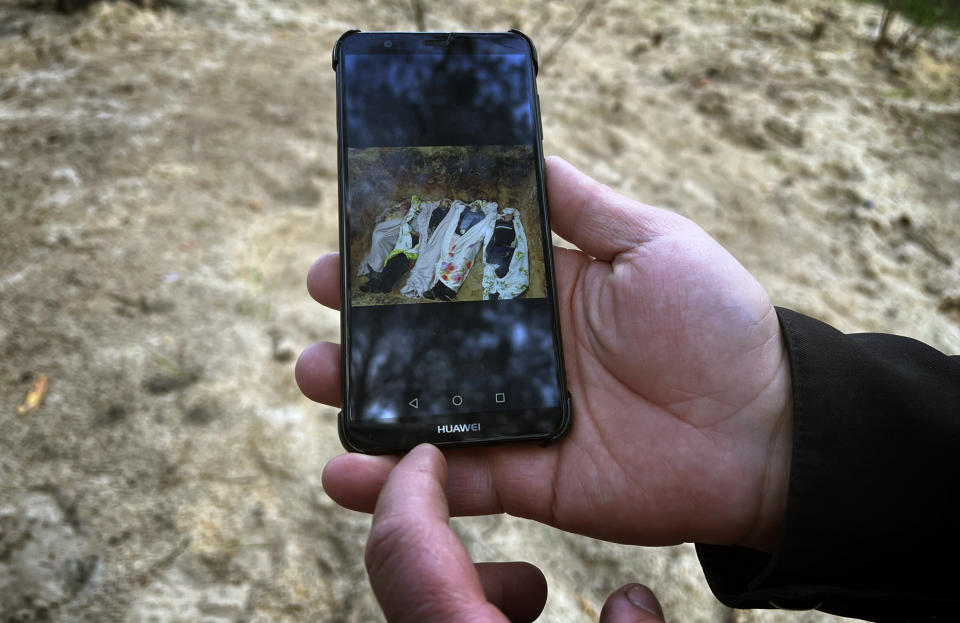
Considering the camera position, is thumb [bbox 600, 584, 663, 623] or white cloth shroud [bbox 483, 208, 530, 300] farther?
white cloth shroud [bbox 483, 208, 530, 300]

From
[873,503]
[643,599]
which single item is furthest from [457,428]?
[873,503]

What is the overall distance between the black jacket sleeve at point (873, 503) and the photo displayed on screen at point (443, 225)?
71 centimetres

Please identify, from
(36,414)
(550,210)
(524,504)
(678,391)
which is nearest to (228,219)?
(36,414)

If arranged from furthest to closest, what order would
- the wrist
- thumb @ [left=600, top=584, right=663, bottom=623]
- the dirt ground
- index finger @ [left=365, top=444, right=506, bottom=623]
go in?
the dirt ground → the wrist → thumb @ [left=600, top=584, right=663, bottom=623] → index finger @ [left=365, top=444, right=506, bottom=623]

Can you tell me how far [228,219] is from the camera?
2.42 metres

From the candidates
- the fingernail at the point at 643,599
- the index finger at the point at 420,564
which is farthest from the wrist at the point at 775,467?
the index finger at the point at 420,564

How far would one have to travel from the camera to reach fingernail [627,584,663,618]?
44.9 inches

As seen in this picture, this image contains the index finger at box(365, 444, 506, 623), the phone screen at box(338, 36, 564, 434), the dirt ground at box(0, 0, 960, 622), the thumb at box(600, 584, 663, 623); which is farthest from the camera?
the dirt ground at box(0, 0, 960, 622)

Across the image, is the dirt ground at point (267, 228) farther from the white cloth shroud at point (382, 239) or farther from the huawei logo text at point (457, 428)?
the white cloth shroud at point (382, 239)

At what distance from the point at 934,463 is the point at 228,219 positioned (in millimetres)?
2373

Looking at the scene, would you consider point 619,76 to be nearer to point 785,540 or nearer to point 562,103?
point 562,103

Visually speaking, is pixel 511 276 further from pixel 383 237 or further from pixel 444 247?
pixel 383 237

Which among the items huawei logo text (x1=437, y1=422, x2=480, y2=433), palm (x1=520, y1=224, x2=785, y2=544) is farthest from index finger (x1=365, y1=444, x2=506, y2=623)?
palm (x1=520, y1=224, x2=785, y2=544)

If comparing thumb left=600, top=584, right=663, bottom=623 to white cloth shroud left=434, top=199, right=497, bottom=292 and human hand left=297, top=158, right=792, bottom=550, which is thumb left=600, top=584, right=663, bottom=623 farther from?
white cloth shroud left=434, top=199, right=497, bottom=292
